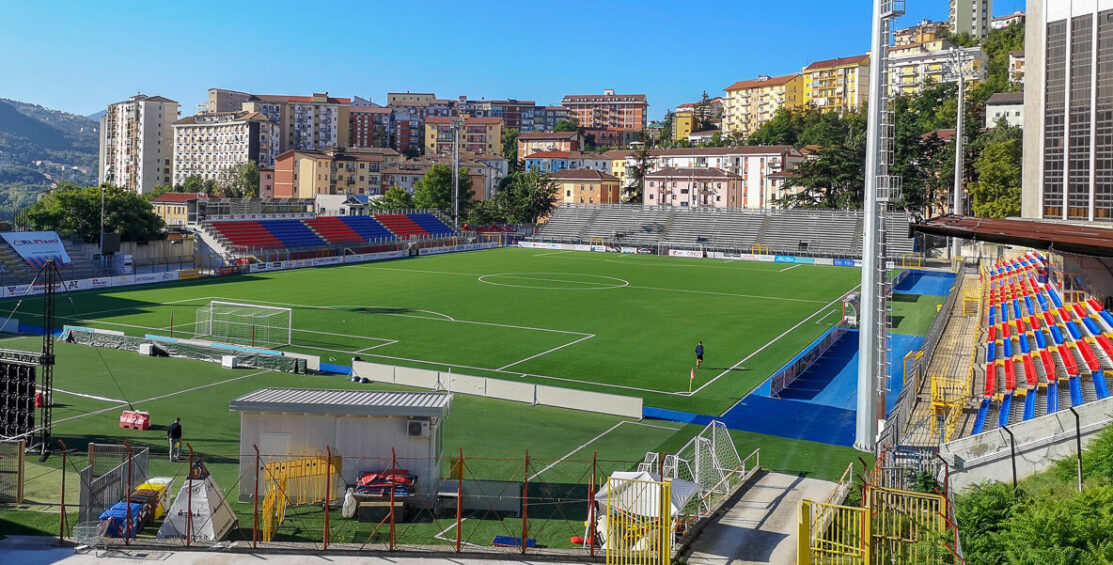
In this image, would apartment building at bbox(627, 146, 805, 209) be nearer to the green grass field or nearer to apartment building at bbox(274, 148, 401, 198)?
apartment building at bbox(274, 148, 401, 198)

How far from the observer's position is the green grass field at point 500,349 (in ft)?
73.5

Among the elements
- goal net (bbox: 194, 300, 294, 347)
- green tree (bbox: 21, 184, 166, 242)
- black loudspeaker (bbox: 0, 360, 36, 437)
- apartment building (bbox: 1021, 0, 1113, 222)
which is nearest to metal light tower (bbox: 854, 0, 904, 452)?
Answer: black loudspeaker (bbox: 0, 360, 36, 437)

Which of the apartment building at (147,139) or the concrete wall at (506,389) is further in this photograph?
the apartment building at (147,139)

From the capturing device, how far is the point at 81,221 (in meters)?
65.5

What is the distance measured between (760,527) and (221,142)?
7181 inches

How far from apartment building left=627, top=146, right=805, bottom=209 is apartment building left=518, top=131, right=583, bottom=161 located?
4763cm

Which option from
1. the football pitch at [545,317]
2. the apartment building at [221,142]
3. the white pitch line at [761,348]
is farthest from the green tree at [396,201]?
the apartment building at [221,142]

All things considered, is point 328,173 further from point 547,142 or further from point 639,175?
point 547,142

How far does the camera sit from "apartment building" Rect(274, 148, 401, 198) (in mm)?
142250

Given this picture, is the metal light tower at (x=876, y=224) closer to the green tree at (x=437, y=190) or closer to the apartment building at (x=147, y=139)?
the green tree at (x=437, y=190)

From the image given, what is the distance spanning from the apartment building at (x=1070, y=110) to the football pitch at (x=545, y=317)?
1204cm

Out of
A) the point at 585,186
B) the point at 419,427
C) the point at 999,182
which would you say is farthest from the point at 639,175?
the point at 419,427

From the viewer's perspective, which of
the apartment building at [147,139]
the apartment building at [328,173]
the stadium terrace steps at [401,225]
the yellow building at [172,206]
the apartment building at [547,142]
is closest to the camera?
the stadium terrace steps at [401,225]

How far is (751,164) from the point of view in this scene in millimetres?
129000
